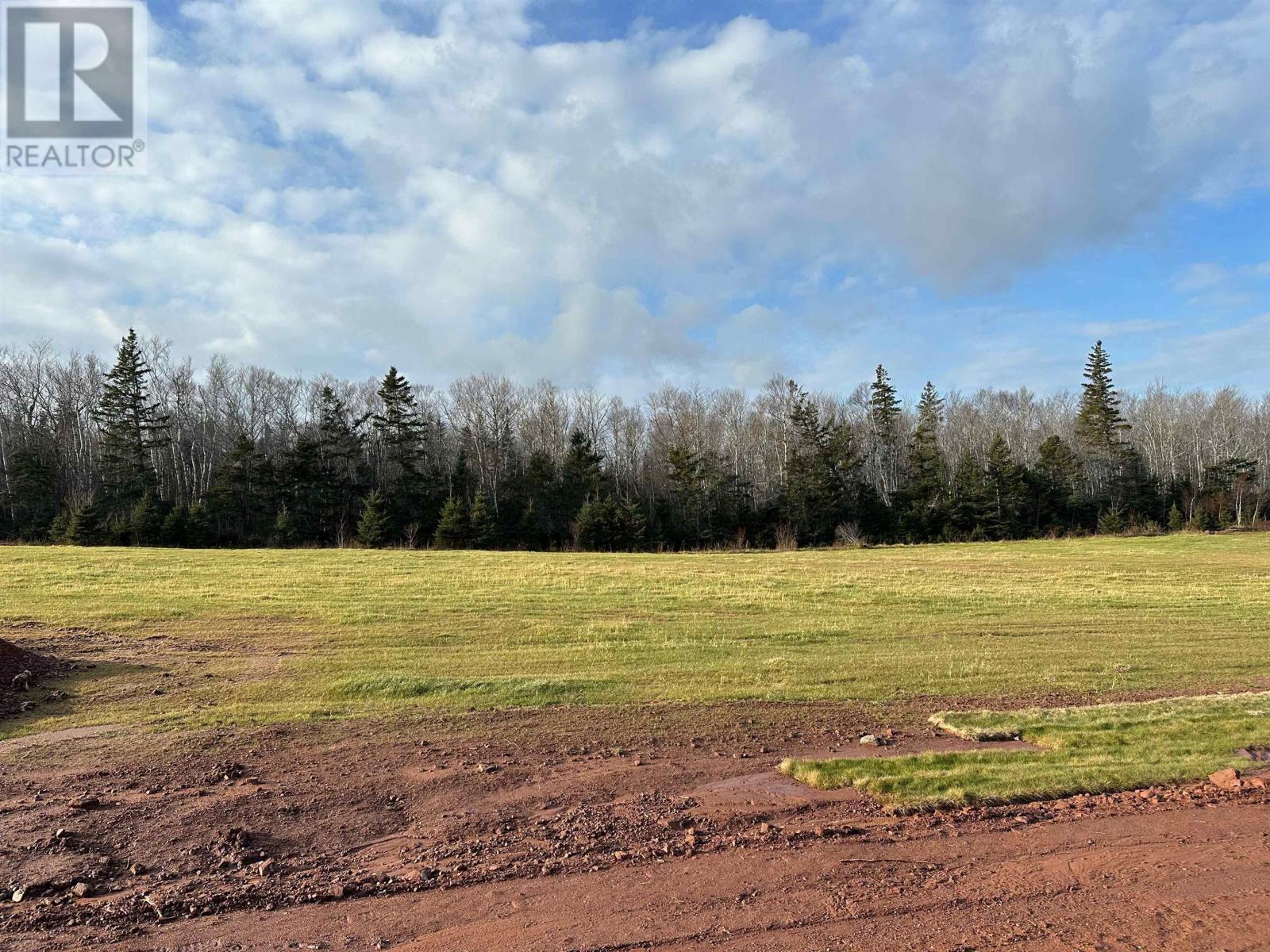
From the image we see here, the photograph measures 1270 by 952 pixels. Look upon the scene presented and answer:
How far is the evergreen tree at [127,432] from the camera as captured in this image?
2162 inches

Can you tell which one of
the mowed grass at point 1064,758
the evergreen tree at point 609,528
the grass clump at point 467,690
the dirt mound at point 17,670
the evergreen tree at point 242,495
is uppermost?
the evergreen tree at point 242,495

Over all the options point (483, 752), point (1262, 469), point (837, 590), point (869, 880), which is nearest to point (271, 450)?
point (837, 590)

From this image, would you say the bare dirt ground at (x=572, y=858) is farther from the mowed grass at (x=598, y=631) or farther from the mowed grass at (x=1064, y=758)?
the mowed grass at (x=598, y=631)

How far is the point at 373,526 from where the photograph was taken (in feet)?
170

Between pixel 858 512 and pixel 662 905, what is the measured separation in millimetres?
62687

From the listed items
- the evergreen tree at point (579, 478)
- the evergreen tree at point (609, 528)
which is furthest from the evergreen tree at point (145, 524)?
the evergreen tree at point (579, 478)

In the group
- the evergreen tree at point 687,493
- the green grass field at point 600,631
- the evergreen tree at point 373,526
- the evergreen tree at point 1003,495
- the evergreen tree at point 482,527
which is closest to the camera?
the green grass field at point 600,631

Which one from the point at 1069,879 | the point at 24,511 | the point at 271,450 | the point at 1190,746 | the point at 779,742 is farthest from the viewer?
the point at 271,450

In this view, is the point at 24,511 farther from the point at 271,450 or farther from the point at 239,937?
the point at 239,937

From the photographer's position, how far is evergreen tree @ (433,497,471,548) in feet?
176

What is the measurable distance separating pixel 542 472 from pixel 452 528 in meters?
11.2

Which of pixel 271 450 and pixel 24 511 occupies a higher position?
pixel 271 450

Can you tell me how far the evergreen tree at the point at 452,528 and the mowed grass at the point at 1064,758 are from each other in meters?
46.7

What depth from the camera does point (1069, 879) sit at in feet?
17.8
